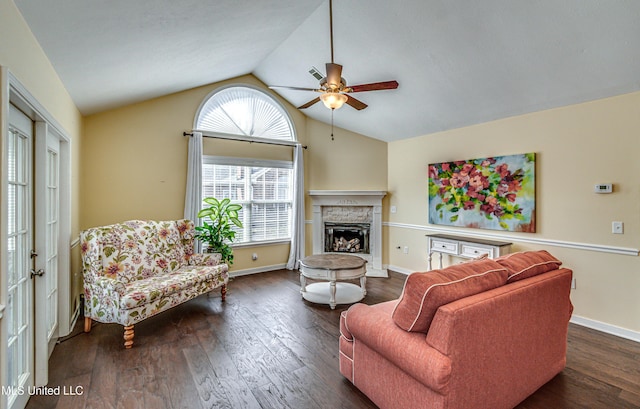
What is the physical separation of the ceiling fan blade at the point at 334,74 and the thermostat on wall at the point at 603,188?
9.39 ft

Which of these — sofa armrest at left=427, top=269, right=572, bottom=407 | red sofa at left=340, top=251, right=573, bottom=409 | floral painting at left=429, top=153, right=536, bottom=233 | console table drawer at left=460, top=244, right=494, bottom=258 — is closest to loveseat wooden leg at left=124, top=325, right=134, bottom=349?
red sofa at left=340, top=251, right=573, bottom=409

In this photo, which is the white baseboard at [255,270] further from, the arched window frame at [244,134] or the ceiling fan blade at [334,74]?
the ceiling fan blade at [334,74]

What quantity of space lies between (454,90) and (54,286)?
185 inches

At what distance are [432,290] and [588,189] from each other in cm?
282

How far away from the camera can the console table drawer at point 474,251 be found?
3.77 metres

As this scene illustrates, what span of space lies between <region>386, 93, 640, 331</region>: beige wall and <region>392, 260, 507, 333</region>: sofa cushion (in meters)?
2.21

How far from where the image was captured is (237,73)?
4844 millimetres

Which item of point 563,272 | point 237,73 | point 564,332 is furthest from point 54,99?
point 564,332

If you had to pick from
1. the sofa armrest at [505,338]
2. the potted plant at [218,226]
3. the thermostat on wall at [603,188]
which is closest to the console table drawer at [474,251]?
the thermostat on wall at [603,188]

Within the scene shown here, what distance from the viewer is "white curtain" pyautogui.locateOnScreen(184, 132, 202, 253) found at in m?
4.56

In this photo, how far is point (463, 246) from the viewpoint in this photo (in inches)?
161

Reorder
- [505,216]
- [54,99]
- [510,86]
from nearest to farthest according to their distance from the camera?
[54,99], [510,86], [505,216]

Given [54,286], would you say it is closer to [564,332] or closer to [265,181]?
[265,181]

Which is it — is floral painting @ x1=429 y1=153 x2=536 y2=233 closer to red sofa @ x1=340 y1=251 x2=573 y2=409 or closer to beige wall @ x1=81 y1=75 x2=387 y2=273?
beige wall @ x1=81 y1=75 x2=387 y2=273
